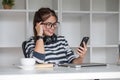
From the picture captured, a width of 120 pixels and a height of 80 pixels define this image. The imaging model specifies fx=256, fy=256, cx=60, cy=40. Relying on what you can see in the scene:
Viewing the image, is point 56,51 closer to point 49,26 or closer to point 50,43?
point 50,43

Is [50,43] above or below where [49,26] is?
below

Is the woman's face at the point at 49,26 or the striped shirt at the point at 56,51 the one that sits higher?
the woman's face at the point at 49,26

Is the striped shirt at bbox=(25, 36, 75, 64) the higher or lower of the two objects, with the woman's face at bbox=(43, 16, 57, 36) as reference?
lower

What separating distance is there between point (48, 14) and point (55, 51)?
0.33 metres

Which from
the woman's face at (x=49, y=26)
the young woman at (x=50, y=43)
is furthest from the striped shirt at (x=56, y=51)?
the woman's face at (x=49, y=26)

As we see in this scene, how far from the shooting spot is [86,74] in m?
1.25

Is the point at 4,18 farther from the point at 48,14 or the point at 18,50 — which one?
the point at 48,14

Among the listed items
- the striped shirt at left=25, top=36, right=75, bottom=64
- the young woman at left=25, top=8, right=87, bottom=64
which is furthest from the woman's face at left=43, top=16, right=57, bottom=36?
the striped shirt at left=25, top=36, right=75, bottom=64

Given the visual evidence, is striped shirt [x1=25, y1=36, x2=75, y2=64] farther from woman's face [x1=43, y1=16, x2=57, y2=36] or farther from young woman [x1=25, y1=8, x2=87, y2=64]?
woman's face [x1=43, y1=16, x2=57, y2=36]

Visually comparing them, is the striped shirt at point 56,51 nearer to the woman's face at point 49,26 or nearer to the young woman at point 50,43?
the young woman at point 50,43

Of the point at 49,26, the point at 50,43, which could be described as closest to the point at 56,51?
the point at 50,43

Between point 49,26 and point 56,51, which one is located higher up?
point 49,26

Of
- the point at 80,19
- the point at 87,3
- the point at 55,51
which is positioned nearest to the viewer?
the point at 55,51

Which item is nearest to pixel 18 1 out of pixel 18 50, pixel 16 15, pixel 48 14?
pixel 16 15
